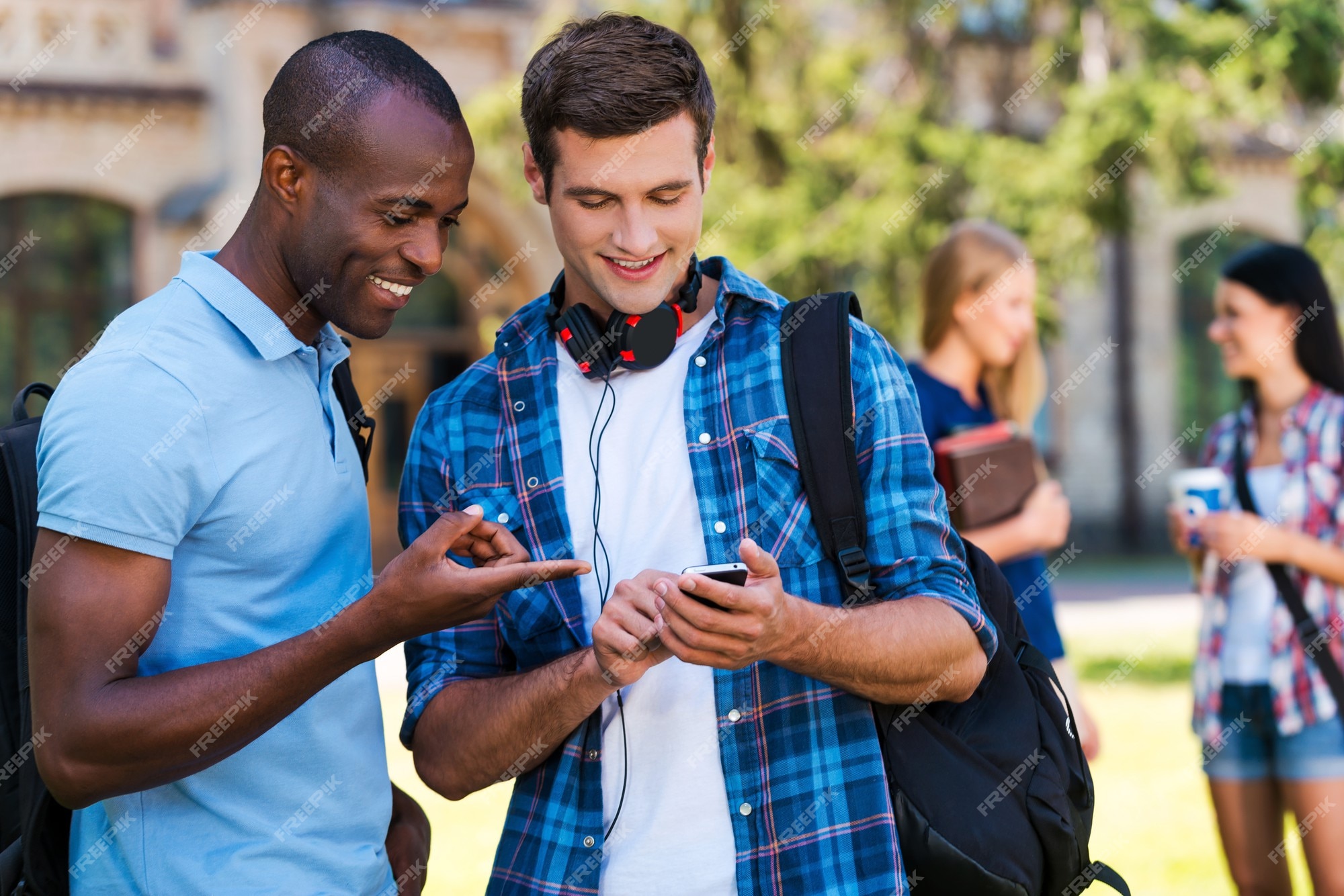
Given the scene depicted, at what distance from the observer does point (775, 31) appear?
38.5 ft

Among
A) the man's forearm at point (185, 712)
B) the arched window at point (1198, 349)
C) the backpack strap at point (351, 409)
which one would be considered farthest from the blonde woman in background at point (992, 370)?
the arched window at point (1198, 349)

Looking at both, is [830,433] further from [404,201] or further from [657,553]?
[404,201]

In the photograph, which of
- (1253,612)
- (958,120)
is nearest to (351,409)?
(1253,612)

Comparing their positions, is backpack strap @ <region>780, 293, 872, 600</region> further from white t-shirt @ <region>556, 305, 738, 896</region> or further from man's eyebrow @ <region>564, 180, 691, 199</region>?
man's eyebrow @ <region>564, 180, 691, 199</region>

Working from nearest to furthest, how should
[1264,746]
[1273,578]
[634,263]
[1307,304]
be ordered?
[634,263], [1264,746], [1273,578], [1307,304]

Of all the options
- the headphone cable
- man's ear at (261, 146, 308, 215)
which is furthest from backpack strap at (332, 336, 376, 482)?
the headphone cable

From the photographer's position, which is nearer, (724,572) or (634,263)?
(724,572)

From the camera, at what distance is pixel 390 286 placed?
2.26 meters

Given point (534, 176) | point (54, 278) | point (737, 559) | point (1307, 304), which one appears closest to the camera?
point (737, 559)

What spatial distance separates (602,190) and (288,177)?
54 cm

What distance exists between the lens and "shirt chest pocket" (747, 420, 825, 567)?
2.25m

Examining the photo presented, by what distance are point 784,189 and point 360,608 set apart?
1007 cm

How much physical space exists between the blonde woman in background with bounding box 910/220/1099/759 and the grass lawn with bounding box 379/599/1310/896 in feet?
6.39

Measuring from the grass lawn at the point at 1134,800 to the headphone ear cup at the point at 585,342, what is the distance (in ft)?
12.4
